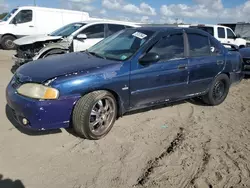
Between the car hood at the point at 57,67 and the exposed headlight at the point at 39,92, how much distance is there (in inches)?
3.4

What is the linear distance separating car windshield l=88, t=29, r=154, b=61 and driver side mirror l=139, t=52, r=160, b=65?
193mm

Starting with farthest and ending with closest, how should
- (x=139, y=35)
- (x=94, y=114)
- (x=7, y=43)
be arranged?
(x=7, y=43)
(x=139, y=35)
(x=94, y=114)

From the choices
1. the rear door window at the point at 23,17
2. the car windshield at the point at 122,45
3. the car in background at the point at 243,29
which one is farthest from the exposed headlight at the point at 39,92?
the car in background at the point at 243,29

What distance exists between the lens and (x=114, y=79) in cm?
382

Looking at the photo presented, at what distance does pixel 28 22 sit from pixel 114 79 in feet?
37.9

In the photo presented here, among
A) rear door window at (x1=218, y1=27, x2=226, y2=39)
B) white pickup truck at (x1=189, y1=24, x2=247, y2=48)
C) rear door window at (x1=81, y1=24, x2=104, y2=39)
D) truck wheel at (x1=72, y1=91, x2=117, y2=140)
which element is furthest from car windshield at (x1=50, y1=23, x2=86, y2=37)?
rear door window at (x1=218, y1=27, x2=226, y2=39)

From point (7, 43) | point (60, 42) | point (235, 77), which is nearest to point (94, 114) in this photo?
point (235, 77)

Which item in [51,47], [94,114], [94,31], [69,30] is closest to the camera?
[94,114]

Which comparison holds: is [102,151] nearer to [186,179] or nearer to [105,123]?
[105,123]

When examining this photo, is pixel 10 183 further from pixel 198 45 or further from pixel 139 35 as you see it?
pixel 198 45

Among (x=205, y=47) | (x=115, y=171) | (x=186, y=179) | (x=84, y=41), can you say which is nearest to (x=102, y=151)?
(x=115, y=171)

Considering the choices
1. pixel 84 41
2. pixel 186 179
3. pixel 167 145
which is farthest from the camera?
pixel 84 41

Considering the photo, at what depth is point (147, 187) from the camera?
2.81 metres

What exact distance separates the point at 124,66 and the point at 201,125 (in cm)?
183
